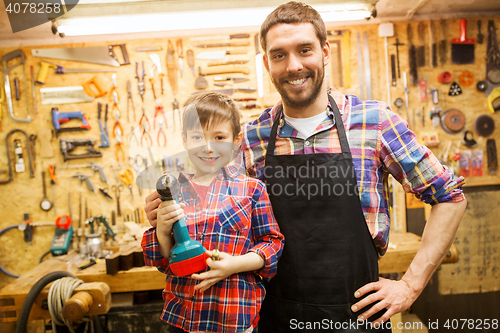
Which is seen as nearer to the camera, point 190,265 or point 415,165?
point 190,265

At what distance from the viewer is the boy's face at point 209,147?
0.85 metres

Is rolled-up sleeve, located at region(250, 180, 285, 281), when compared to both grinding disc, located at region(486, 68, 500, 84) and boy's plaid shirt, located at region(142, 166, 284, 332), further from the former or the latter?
grinding disc, located at region(486, 68, 500, 84)

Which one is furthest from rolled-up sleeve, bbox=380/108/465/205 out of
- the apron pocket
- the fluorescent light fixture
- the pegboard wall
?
the pegboard wall

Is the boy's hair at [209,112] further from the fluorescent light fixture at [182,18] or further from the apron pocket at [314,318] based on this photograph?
the fluorescent light fixture at [182,18]

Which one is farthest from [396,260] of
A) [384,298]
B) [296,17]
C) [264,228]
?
[296,17]

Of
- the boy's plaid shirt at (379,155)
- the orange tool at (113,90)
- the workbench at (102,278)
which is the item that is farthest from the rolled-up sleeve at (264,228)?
the orange tool at (113,90)

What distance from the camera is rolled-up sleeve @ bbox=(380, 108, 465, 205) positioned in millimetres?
1162

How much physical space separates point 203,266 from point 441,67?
3194 mm

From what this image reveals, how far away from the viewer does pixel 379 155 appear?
1218 millimetres

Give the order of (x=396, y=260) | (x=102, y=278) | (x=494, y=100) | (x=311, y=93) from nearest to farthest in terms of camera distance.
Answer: (x=311, y=93)
(x=102, y=278)
(x=396, y=260)
(x=494, y=100)

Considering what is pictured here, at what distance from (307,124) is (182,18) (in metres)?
1.71

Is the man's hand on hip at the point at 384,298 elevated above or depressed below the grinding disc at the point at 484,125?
below

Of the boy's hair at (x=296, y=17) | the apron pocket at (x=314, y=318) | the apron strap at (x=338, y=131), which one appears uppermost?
the boy's hair at (x=296, y=17)

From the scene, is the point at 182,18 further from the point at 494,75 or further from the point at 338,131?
the point at 494,75
